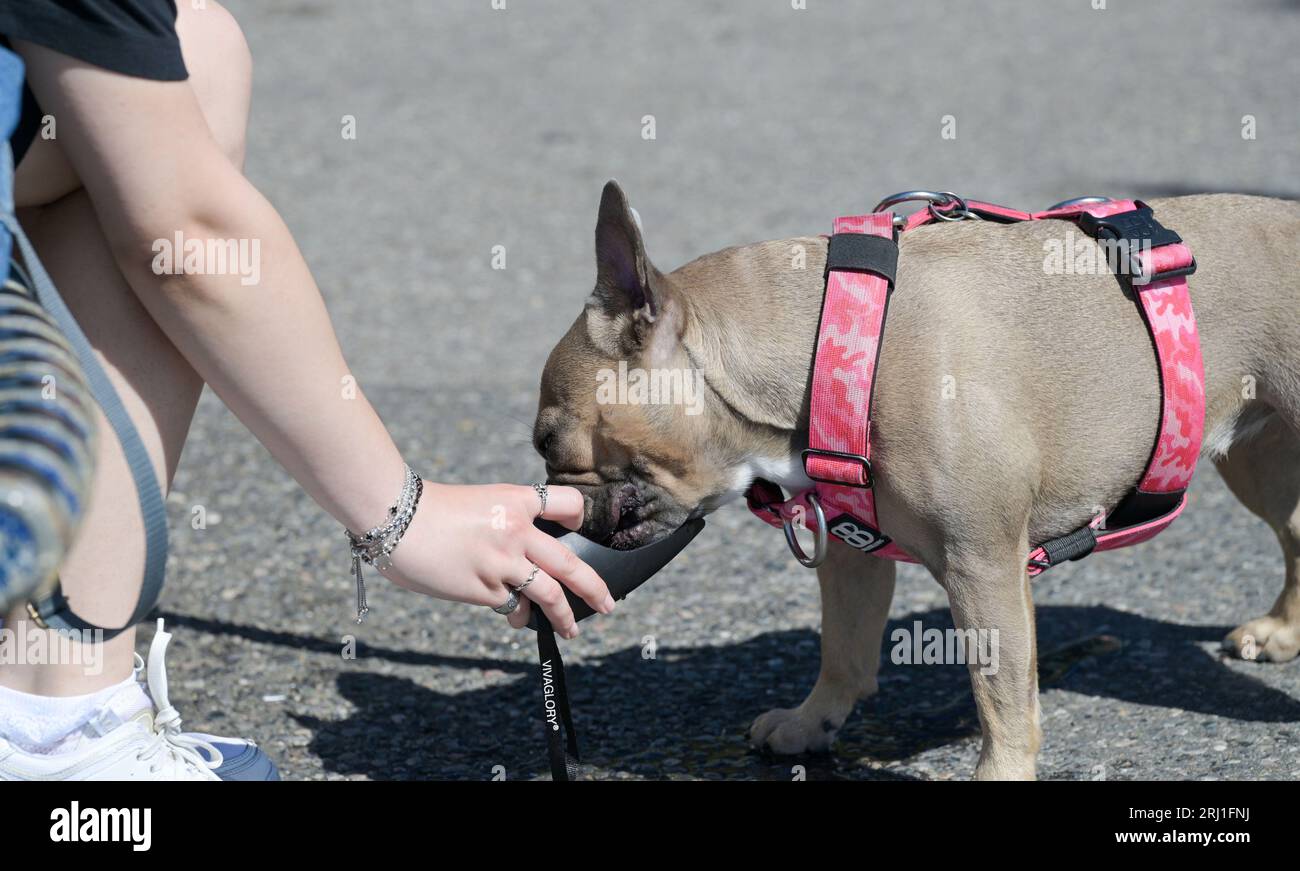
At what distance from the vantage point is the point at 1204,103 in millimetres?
12586

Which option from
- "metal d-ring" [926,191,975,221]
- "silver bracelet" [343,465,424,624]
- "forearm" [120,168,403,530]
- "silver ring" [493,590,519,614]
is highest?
"metal d-ring" [926,191,975,221]

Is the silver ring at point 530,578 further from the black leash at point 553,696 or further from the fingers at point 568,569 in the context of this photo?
the black leash at point 553,696

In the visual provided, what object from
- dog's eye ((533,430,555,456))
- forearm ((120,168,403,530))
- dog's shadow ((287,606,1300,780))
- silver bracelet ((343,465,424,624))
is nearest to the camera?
forearm ((120,168,403,530))

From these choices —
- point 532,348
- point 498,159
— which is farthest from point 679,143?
point 532,348

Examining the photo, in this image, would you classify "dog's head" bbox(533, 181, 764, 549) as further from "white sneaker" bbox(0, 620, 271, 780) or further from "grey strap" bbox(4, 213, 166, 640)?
"grey strap" bbox(4, 213, 166, 640)

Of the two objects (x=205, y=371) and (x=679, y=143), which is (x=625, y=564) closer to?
(x=205, y=371)

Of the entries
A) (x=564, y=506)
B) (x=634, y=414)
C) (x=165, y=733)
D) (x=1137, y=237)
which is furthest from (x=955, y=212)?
(x=165, y=733)

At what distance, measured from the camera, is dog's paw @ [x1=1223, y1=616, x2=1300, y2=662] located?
413cm

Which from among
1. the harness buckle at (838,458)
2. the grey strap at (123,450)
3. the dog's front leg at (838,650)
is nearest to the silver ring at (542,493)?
the harness buckle at (838,458)

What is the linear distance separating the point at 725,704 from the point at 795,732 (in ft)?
1.22

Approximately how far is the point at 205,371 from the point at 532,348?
4.96 meters

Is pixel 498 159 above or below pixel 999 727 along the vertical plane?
above

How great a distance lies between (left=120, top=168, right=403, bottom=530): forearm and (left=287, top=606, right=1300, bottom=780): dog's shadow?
1.42 metres

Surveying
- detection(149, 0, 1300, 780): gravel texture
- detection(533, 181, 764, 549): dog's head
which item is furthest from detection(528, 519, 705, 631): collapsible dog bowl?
detection(149, 0, 1300, 780): gravel texture
